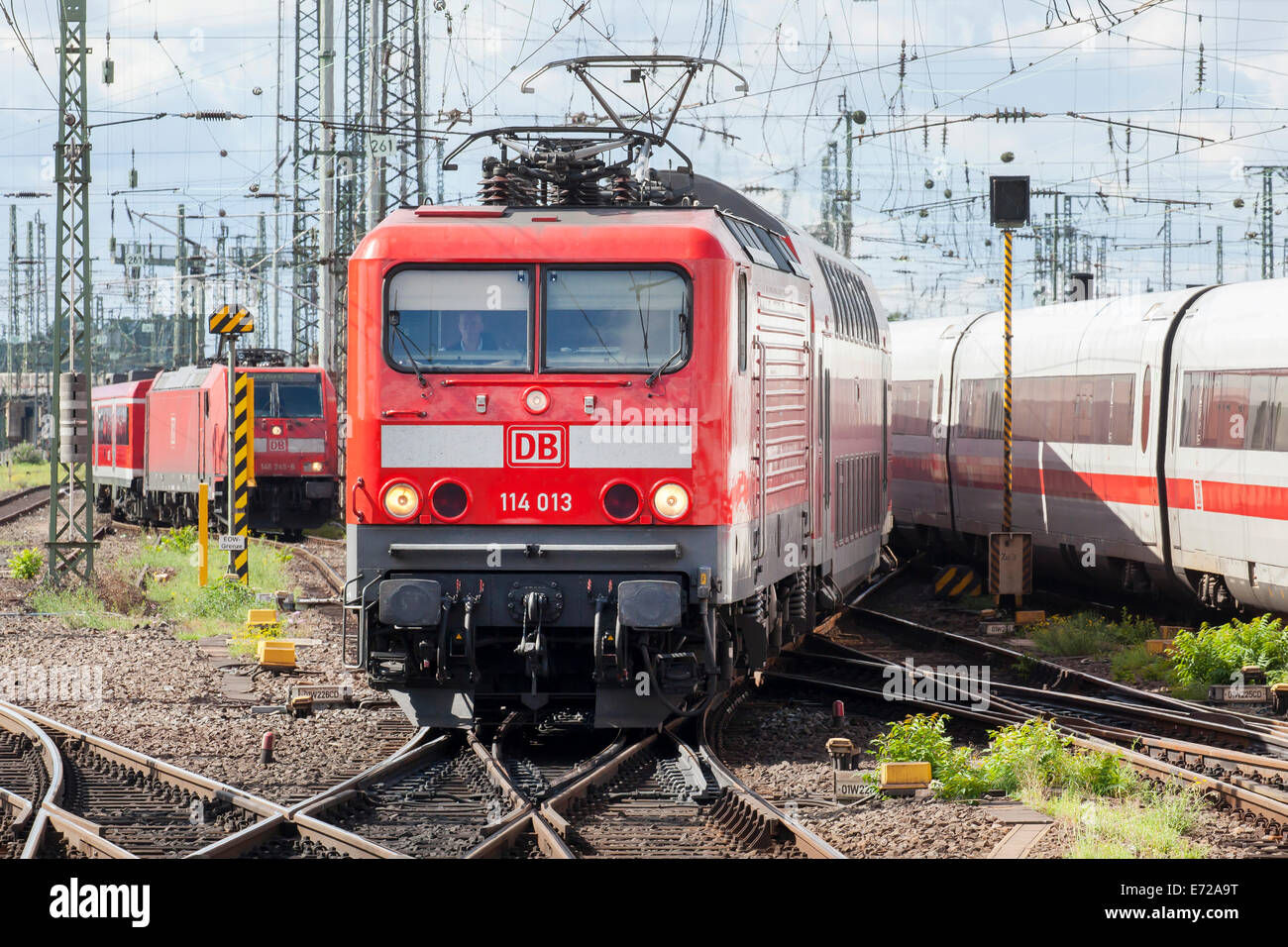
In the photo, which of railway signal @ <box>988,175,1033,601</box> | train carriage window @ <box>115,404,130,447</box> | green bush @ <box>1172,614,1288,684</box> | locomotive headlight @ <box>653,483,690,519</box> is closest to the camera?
locomotive headlight @ <box>653,483,690,519</box>

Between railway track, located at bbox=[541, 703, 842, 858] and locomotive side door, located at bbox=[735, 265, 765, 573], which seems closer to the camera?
railway track, located at bbox=[541, 703, 842, 858]

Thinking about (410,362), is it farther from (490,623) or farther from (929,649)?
(929,649)

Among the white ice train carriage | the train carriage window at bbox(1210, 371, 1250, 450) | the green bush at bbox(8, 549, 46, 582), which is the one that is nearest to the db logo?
the white ice train carriage

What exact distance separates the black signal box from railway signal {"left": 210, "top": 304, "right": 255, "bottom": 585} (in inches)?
339

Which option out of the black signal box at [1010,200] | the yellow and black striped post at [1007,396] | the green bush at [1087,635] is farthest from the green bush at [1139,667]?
the black signal box at [1010,200]

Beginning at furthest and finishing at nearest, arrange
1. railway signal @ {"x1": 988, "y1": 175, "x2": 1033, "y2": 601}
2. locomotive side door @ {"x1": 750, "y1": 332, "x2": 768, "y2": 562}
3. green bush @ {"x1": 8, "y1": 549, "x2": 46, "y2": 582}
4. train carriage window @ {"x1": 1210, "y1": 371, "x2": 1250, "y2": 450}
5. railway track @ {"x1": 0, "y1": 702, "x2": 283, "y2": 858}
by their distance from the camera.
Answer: green bush @ {"x1": 8, "y1": 549, "x2": 46, "y2": 582}, railway signal @ {"x1": 988, "y1": 175, "x2": 1033, "y2": 601}, train carriage window @ {"x1": 1210, "y1": 371, "x2": 1250, "y2": 450}, locomotive side door @ {"x1": 750, "y1": 332, "x2": 768, "y2": 562}, railway track @ {"x1": 0, "y1": 702, "x2": 283, "y2": 858}

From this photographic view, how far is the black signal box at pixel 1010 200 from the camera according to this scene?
19.1 m

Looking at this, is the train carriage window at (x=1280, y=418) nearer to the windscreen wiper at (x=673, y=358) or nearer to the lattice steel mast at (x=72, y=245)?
the windscreen wiper at (x=673, y=358)

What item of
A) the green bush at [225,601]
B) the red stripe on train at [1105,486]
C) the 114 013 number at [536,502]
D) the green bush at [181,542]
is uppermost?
the 114 013 number at [536,502]

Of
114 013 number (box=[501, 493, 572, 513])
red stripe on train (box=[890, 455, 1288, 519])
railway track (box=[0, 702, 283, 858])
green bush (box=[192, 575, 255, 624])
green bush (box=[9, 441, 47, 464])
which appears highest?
114 013 number (box=[501, 493, 572, 513])

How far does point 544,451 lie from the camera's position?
976 cm

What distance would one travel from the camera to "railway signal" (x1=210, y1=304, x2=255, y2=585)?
19.8 m

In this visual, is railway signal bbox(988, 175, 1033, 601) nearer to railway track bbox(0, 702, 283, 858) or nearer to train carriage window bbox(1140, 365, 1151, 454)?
train carriage window bbox(1140, 365, 1151, 454)

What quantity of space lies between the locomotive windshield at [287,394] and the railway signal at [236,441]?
288 inches
